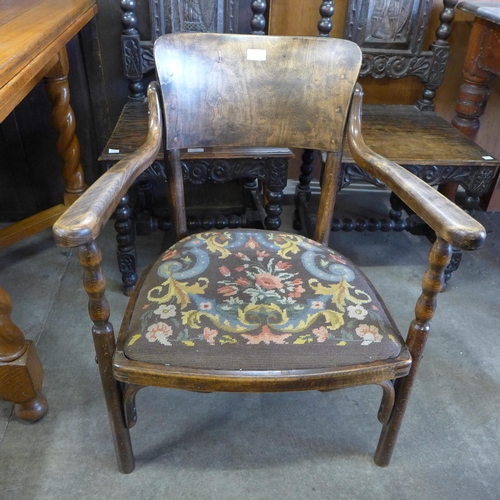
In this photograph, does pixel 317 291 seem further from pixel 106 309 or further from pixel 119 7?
pixel 119 7

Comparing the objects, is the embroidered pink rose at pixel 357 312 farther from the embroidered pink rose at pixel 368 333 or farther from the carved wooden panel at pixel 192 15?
the carved wooden panel at pixel 192 15

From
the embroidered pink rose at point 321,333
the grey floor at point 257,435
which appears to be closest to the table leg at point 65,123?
the grey floor at point 257,435

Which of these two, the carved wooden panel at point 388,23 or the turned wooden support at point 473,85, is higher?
the carved wooden panel at point 388,23

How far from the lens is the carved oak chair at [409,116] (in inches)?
56.1

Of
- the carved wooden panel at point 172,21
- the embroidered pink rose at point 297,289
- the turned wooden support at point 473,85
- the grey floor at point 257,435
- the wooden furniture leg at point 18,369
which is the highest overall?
the carved wooden panel at point 172,21

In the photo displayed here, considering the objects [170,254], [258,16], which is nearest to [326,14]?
[258,16]

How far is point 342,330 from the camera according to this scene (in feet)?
2.86

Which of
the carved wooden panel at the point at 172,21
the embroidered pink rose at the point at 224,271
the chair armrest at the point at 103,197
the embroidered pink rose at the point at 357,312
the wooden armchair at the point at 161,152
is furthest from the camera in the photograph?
the carved wooden panel at the point at 172,21

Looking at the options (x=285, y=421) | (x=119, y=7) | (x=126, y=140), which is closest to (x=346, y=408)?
(x=285, y=421)

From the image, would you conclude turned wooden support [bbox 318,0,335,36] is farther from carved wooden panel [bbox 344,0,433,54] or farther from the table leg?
the table leg

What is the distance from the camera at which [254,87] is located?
3.62 ft

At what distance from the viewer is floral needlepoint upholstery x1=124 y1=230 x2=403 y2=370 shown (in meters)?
0.83

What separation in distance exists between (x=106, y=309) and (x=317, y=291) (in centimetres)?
40

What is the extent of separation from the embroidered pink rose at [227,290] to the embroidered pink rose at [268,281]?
55 millimetres
